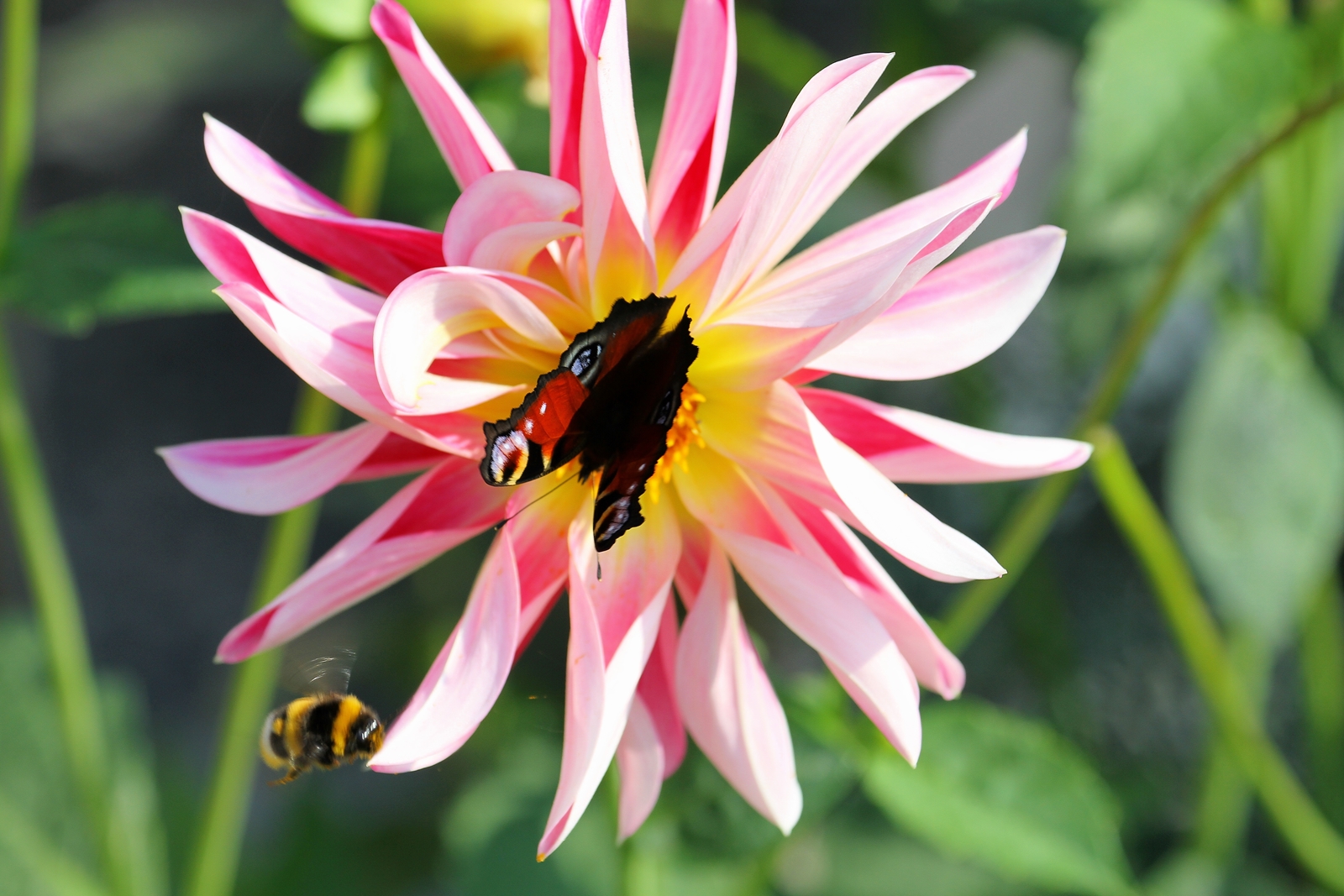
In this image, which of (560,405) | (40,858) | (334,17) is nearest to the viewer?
(560,405)

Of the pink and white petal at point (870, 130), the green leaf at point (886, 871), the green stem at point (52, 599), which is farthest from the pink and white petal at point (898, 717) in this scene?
the green leaf at point (886, 871)

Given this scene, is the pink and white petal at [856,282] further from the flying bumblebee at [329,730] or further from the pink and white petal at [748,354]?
the flying bumblebee at [329,730]

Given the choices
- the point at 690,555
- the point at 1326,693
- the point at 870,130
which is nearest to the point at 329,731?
the point at 690,555

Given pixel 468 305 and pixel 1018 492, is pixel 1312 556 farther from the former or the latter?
pixel 468 305

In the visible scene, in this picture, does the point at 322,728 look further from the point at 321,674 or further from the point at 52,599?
the point at 52,599

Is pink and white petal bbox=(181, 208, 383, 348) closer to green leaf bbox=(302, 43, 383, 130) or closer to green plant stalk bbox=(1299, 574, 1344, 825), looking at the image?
green leaf bbox=(302, 43, 383, 130)

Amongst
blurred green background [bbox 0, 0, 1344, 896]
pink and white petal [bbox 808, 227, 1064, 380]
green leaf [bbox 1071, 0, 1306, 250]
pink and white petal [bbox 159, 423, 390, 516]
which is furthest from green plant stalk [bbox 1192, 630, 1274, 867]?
pink and white petal [bbox 159, 423, 390, 516]
